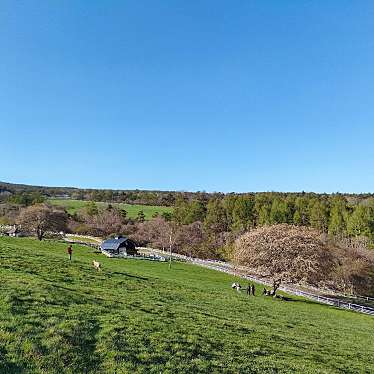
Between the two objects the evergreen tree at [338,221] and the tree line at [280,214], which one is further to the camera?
the evergreen tree at [338,221]

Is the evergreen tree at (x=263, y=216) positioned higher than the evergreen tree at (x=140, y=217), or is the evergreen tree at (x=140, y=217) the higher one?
the evergreen tree at (x=263, y=216)

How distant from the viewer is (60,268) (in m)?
30.5

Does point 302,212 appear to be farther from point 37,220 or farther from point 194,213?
point 37,220

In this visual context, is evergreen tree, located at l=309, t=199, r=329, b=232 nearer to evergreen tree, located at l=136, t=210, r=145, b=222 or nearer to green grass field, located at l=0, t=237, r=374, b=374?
evergreen tree, located at l=136, t=210, r=145, b=222

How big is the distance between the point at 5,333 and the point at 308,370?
11.8 meters

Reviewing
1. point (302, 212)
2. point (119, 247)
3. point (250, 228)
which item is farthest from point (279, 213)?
point (119, 247)

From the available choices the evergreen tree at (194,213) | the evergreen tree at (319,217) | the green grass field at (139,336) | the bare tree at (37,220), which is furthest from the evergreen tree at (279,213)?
the green grass field at (139,336)

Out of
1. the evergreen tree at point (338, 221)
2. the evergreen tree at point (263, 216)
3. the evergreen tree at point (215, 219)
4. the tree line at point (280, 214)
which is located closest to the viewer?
the tree line at point (280, 214)

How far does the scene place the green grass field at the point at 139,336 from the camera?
500 inches

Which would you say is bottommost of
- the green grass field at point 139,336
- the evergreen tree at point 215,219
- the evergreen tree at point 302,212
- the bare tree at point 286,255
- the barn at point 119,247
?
the barn at point 119,247

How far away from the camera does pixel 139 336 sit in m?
15.5

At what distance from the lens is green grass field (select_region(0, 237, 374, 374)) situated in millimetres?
12711

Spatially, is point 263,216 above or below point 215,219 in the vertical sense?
above

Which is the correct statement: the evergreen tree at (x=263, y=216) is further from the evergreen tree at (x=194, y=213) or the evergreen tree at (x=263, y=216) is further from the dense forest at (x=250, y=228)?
the evergreen tree at (x=194, y=213)
